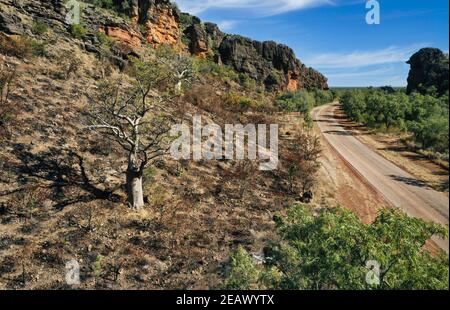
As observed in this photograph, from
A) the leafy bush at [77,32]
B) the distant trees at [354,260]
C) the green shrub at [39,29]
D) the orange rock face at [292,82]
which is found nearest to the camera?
the distant trees at [354,260]

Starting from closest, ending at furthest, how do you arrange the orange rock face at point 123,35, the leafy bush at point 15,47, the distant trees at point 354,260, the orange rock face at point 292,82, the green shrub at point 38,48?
the distant trees at point 354,260, the leafy bush at point 15,47, the green shrub at point 38,48, the orange rock face at point 123,35, the orange rock face at point 292,82

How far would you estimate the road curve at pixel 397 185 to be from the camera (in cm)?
2052

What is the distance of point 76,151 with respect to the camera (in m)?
20.2

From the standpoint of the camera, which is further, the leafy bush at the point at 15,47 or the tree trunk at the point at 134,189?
the leafy bush at the point at 15,47

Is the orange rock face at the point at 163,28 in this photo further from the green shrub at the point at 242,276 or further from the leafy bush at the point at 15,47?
the green shrub at the point at 242,276

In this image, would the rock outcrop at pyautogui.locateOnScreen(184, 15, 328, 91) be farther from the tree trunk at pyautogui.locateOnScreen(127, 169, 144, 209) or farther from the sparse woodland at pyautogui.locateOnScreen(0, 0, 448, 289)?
the tree trunk at pyautogui.locateOnScreen(127, 169, 144, 209)

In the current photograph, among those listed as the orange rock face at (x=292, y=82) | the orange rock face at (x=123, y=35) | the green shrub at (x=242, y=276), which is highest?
the orange rock face at (x=123, y=35)

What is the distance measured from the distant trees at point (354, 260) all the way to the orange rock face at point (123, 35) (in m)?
47.6

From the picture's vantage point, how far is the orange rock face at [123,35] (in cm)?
4959

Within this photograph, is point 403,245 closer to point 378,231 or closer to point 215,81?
point 378,231

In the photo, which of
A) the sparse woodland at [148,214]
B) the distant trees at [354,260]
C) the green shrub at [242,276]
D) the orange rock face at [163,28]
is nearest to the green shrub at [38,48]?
the sparse woodland at [148,214]

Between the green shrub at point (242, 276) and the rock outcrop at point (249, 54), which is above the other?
the rock outcrop at point (249, 54)

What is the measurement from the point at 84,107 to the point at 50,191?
33.7ft
